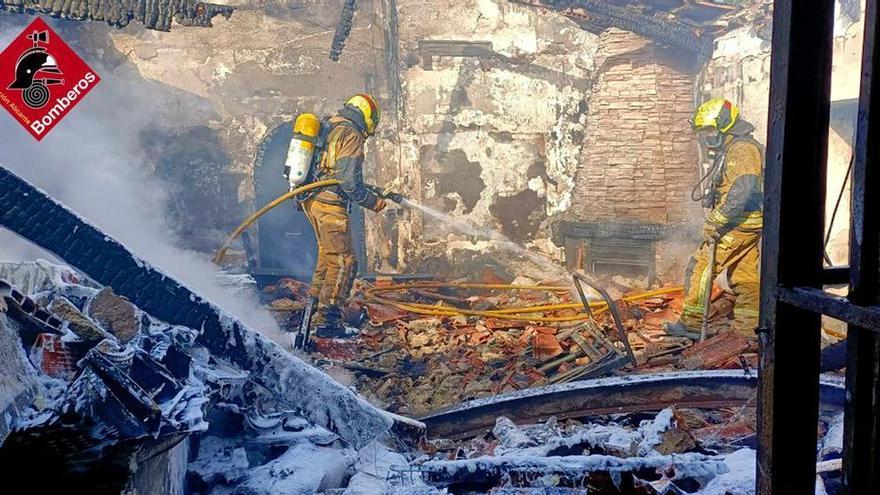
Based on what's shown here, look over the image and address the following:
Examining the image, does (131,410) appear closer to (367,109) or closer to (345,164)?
(345,164)

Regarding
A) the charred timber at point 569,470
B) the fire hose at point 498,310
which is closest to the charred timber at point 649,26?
the fire hose at point 498,310

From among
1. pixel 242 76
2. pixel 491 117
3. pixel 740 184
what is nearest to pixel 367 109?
pixel 491 117

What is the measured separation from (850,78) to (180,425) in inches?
Result: 296

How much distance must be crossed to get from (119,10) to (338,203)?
4647 millimetres

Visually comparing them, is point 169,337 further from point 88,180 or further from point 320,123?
point 88,180

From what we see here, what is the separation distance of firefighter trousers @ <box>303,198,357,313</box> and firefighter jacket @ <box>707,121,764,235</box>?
438 cm

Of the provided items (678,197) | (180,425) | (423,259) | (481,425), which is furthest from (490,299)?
(180,425)

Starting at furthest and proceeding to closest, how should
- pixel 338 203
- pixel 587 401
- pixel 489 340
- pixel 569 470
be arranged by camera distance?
pixel 338 203, pixel 489 340, pixel 587 401, pixel 569 470

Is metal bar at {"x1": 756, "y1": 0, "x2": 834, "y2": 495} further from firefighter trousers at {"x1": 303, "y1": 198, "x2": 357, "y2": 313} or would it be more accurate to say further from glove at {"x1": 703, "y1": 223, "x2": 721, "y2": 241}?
firefighter trousers at {"x1": 303, "y1": 198, "x2": 357, "y2": 313}

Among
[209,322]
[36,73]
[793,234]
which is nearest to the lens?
[793,234]

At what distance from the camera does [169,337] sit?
3674 millimetres

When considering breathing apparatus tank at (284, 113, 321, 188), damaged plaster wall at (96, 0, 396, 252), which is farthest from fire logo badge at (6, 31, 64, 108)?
breathing apparatus tank at (284, 113, 321, 188)

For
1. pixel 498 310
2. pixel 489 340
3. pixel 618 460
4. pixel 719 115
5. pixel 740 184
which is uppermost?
pixel 719 115

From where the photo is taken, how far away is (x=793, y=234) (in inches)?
69.7
